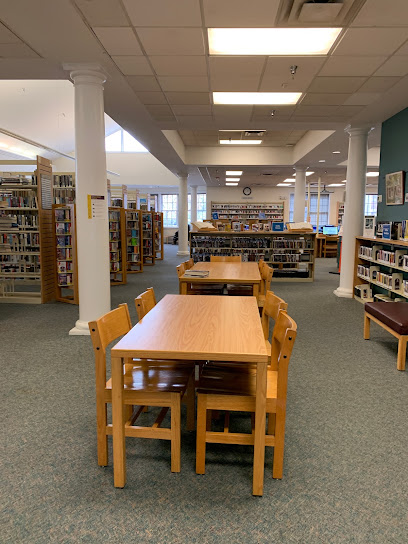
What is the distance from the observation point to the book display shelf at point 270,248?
372 inches

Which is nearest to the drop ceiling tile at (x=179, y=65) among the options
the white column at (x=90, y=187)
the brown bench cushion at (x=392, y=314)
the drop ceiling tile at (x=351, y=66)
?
the white column at (x=90, y=187)

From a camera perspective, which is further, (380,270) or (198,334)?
(380,270)

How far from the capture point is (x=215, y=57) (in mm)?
4352

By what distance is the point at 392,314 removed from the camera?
13.3 ft

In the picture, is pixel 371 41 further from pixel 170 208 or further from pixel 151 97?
pixel 170 208

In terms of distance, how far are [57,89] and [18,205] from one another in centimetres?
569

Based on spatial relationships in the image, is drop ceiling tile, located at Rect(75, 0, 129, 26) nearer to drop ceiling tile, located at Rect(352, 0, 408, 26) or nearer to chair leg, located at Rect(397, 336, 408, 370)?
drop ceiling tile, located at Rect(352, 0, 408, 26)

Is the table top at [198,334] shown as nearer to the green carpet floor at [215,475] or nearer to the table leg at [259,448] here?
the table leg at [259,448]

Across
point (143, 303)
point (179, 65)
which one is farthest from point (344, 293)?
point (143, 303)

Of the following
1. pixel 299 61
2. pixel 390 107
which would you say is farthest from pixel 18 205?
pixel 390 107

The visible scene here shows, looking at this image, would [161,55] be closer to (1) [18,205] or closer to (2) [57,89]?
(1) [18,205]

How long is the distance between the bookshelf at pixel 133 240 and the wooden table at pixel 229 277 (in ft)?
18.7

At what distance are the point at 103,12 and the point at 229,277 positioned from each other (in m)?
2.67

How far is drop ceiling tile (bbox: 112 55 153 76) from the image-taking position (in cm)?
433
